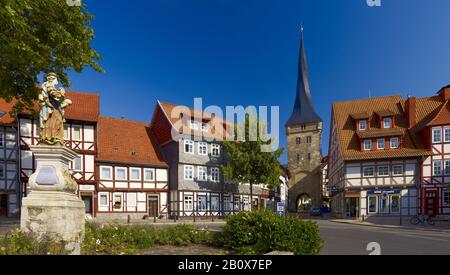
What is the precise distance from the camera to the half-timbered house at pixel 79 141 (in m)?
27.4

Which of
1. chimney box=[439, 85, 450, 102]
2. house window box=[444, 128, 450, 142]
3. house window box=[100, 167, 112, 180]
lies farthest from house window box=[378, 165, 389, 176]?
house window box=[100, 167, 112, 180]

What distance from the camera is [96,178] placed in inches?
1163

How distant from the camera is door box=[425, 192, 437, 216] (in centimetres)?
2994

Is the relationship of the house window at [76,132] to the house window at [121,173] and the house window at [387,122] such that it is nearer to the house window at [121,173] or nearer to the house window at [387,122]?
the house window at [121,173]

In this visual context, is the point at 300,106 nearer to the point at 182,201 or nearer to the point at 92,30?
the point at 182,201

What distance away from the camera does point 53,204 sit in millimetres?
8117

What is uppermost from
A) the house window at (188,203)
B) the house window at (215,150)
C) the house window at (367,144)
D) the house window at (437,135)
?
the house window at (437,135)

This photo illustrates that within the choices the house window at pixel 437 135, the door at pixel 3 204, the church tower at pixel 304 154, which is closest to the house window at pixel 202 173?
the door at pixel 3 204

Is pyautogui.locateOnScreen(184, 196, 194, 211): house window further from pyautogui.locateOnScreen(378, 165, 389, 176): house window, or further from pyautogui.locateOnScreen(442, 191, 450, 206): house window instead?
pyautogui.locateOnScreen(442, 191, 450, 206): house window

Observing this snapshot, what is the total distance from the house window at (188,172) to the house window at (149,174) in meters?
3.05

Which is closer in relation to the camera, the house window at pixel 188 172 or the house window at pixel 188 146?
the house window at pixel 188 172

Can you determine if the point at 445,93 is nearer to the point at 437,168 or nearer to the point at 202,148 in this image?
the point at 437,168

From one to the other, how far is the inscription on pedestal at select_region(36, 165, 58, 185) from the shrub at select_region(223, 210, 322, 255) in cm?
511
